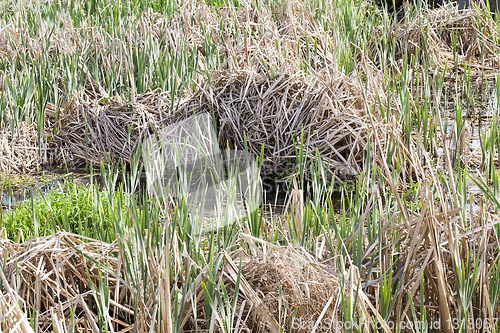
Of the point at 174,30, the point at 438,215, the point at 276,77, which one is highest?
the point at 174,30

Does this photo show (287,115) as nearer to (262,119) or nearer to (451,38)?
(262,119)

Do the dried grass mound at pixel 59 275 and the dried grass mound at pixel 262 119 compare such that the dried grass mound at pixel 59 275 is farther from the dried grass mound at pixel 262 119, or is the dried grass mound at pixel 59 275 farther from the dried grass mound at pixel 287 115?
the dried grass mound at pixel 287 115

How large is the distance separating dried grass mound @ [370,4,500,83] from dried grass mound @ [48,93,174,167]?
6.43ft

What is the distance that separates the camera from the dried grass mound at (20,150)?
3.39 meters

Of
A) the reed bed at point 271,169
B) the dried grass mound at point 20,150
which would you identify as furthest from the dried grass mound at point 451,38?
the dried grass mound at point 20,150

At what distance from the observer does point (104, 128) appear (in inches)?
144

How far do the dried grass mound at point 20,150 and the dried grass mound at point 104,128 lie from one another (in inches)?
4.6

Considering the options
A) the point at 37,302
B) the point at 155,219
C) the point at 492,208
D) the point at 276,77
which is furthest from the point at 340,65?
the point at 37,302

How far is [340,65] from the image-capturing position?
12.3ft

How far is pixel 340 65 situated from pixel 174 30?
5.26ft

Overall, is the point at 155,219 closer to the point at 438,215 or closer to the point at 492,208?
the point at 438,215

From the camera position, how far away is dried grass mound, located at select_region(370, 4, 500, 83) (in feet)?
14.5

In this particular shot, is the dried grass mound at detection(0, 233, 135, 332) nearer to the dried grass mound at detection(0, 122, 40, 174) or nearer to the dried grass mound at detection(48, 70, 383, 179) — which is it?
the dried grass mound at detection(48, 70, 383, 179)

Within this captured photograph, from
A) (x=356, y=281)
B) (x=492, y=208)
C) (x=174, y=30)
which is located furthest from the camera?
(x=174, y=30)
